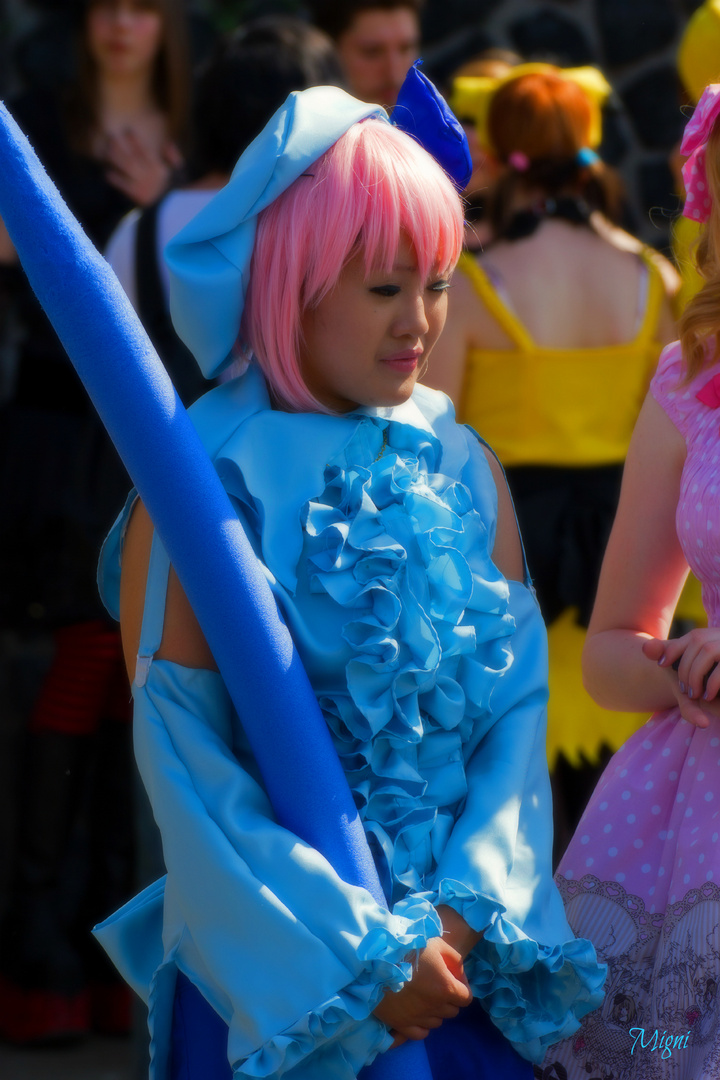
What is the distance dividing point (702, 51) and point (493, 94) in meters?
0.57

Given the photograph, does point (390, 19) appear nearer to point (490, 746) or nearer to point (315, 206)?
point (315, 206)

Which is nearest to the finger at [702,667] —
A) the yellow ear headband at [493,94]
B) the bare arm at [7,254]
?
the yellow ear headband at [493,94]

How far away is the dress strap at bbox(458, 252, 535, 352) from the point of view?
9.49 ft

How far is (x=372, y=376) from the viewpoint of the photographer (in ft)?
4.86

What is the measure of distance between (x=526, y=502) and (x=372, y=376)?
1.45m

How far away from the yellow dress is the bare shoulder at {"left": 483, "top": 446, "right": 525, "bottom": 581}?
126cm

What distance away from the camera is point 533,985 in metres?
1.41

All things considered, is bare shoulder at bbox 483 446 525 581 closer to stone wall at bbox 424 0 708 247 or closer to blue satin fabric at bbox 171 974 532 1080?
blue satin fabric at bbox 171 974 532 1080

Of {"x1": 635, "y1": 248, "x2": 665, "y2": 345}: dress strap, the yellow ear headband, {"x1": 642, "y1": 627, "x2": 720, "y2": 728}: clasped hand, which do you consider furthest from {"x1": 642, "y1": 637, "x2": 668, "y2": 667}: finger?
the yellow ear headband

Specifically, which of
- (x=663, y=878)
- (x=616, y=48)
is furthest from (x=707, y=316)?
(x=616, y=48)

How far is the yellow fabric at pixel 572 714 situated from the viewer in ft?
9.39

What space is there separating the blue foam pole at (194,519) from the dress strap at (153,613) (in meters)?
0.08

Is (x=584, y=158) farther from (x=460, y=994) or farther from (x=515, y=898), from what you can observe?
(x=460, y=994)

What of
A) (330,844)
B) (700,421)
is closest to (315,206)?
(700,421)
